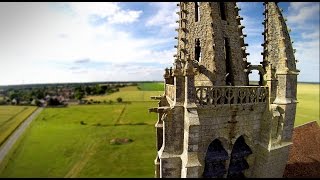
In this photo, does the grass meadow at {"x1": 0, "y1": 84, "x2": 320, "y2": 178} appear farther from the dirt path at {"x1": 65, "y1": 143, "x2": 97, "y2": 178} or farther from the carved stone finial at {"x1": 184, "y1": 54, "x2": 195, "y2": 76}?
the carved stone finial at {"x1": 184, "y1": 54, "x2": 195, "y2": 76}

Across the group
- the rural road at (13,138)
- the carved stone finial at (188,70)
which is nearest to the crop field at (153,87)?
the carved stone finial at (188,70)

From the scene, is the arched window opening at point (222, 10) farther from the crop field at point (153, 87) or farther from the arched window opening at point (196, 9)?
the crop field at point (153, 87)

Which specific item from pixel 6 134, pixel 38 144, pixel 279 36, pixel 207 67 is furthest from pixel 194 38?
pixel 6 134

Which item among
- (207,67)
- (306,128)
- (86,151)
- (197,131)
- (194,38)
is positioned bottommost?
(86,151)

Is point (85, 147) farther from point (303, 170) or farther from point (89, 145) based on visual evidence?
point (303, 170)

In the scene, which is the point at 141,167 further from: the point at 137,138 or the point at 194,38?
the point at 194,38

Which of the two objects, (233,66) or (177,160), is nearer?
(177,160)
